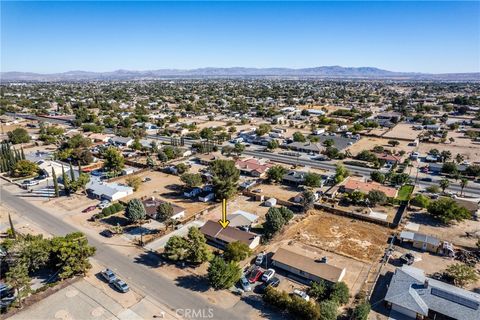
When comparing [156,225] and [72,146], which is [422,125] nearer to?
[156,225]

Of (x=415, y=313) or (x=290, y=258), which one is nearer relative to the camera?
(x=415, y=313)

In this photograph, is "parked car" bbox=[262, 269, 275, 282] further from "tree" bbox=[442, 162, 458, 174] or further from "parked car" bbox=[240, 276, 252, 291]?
"tree" bbox=[442, 162, 458, 174]

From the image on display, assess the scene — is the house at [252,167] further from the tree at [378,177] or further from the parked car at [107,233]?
the parked car at [107,233]

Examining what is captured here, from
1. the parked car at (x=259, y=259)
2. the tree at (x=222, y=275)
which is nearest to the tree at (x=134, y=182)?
the parked car at (x=259, y=259)

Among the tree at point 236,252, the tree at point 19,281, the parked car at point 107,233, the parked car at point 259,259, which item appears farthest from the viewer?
the parked car at point 107,233

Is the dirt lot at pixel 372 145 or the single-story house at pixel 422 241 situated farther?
the dirt lot at pixel 372 145

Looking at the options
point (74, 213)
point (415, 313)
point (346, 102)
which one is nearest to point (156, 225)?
point (74, 213)

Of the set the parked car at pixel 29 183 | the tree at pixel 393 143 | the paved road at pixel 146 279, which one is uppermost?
the tree at pixel 393 143
